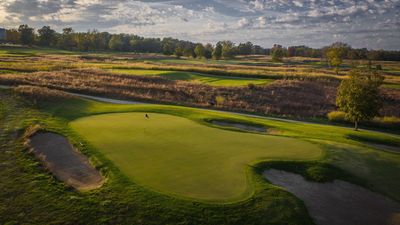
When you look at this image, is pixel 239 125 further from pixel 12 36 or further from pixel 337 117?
pixel 12 36

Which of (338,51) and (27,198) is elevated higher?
(338,51)

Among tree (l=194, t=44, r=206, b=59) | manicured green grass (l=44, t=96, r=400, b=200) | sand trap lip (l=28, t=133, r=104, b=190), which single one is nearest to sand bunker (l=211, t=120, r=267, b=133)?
manicured green grass (l=44, t=96, r=400, b=200)

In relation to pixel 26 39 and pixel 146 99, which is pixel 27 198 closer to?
pixel 146 99

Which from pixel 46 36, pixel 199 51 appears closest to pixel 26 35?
pixel 46 36

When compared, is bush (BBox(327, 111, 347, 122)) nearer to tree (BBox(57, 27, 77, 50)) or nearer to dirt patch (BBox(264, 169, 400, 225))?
dirt patch (BBox(264, 169, 400, 225))

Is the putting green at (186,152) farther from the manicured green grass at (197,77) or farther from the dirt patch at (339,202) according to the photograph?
the manicured green grass at (197,77)

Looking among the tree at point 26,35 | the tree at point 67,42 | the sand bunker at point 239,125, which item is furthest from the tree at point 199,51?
the sand bunker at point 239,125

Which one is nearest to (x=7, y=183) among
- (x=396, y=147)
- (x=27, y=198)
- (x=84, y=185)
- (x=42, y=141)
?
(x=27, y=198)
